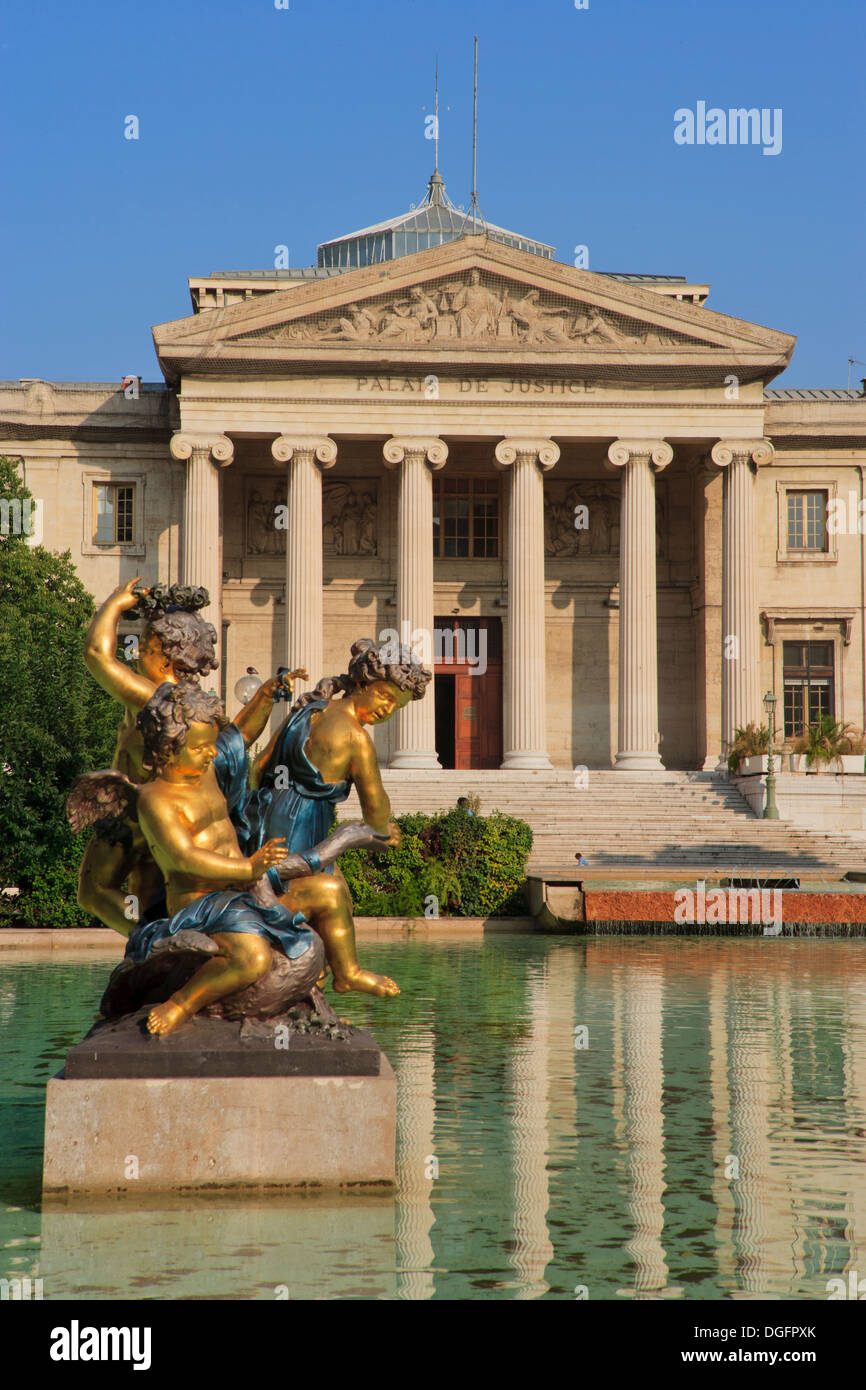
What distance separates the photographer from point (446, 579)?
48.7m

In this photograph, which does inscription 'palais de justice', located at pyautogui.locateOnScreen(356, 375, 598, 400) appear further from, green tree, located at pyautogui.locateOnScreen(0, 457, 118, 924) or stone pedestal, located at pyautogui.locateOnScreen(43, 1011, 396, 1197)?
stone pedestal, located at pyautogui.locateOnScreen(43, 1011, 396, 1197)

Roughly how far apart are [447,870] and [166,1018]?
2171 centimetres

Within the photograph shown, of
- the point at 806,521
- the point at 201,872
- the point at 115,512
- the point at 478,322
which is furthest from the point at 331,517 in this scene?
the point at 201,872

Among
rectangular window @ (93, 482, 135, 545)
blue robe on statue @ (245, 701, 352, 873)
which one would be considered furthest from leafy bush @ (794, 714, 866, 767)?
blue robe on statue @ (245, 701, 352, 873)

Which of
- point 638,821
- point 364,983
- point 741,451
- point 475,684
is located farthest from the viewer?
point 475,684

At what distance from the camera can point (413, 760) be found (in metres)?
42.2

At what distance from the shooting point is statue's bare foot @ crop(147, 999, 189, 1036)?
26.0 feet

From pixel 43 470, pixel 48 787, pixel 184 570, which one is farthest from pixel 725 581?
pixel 48 787

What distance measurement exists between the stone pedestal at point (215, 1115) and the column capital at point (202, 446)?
3636cm

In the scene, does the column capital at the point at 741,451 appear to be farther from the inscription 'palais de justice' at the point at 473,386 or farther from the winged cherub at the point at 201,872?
the winged cherub at the point at 201,872

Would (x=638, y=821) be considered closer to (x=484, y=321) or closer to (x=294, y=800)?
(x=484, y=321)

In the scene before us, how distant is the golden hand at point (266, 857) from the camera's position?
7941 millimetres

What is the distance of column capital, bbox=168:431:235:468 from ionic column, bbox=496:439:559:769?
7694 mm

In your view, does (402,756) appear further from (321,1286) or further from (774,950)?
(321,1286)
